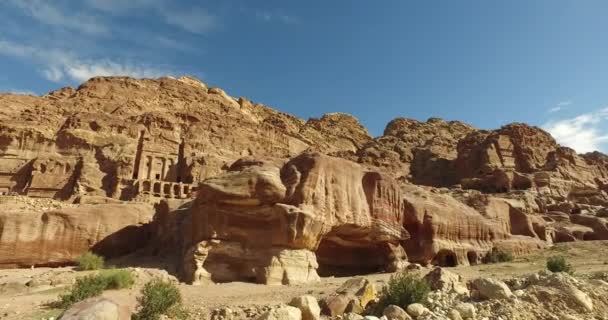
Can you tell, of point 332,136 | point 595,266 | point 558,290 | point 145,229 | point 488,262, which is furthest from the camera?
point 332,136

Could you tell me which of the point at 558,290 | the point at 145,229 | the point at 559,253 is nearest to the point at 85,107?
the point at 145,229

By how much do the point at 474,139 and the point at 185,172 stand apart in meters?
48.3

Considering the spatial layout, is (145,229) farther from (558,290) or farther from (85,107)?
(85,107)

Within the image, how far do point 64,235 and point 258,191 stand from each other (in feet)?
35.2

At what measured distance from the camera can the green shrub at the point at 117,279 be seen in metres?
16.3

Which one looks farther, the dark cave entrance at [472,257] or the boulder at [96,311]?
the dark cave entrance at [472,257]

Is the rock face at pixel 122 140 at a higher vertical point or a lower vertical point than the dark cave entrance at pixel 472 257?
higher

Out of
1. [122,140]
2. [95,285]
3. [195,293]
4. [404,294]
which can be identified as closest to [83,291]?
[95,285]

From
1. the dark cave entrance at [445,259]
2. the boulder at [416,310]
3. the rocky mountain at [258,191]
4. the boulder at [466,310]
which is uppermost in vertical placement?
the rocky mountain at [258,191]

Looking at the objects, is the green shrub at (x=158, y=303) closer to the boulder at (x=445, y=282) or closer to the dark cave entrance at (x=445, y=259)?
the boulder at (x=445, y=282)

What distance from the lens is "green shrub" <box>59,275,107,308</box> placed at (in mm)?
13445

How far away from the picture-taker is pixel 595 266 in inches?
844

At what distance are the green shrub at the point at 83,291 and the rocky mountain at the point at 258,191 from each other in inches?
163

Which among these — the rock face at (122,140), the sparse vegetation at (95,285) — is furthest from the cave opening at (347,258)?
the rock face at (122,140)
